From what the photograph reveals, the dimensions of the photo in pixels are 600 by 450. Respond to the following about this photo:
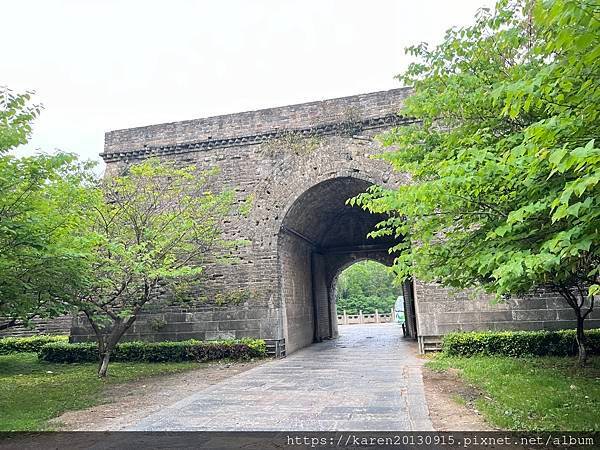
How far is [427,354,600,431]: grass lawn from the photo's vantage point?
4691mm

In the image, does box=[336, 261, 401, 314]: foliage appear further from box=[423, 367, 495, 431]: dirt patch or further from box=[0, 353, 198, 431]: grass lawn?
box=[423, 367, 495, 431]: dirt patch

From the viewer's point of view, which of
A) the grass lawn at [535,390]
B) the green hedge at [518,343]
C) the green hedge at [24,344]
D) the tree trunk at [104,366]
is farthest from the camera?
the green hedge at [24,344]

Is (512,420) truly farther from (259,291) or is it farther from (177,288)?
(177,288)

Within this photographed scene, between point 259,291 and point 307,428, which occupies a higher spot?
point 259,291

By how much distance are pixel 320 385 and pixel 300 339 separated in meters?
6.53

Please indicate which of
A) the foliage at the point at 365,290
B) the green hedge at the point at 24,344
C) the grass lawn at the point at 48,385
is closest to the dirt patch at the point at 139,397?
the grass lawn at the point at 48,385

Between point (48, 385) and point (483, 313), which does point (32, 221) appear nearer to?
point (48, 385)

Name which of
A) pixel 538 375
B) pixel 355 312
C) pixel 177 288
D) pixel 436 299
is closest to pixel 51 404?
pixel 177 288

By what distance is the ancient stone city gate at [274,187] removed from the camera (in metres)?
11.5

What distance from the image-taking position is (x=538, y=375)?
734 cm

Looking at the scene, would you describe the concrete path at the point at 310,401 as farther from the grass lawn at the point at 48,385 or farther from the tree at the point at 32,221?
the tree at the point at 32,221

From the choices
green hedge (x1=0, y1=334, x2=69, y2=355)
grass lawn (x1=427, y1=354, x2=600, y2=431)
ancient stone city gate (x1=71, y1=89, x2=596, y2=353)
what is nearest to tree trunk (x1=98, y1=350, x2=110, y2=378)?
ancient stone city gate (x1=71, y1=89, x2=596, y2=353)

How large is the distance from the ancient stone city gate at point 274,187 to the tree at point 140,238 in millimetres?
1799

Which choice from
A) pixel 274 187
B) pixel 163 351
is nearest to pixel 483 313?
pixel 274 187
